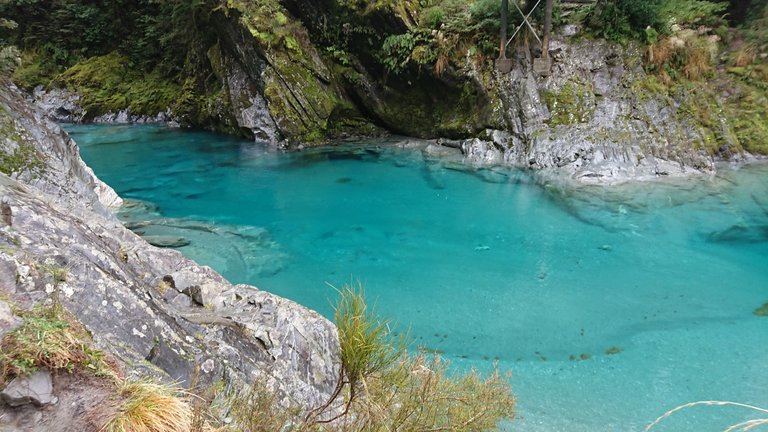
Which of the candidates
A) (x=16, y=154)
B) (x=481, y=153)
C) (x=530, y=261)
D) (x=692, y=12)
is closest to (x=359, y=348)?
(x=530, y=261)

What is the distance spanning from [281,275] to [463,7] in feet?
33.4

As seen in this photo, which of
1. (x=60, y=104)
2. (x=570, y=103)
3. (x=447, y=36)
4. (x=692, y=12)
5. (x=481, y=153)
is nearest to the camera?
(x=570, y=103)

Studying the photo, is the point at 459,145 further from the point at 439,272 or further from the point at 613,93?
the point at 439,272

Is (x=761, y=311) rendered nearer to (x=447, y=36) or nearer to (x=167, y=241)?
(x=167, y=241)

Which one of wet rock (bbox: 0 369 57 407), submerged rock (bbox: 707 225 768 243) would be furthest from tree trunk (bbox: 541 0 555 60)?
wet rock (bbox: 0 369 57 407)

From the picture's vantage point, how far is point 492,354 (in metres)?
5.37

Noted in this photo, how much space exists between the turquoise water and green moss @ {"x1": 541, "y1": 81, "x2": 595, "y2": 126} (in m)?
1.94

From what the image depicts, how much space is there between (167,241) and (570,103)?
32.6ft

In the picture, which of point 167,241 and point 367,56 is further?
point 367,56

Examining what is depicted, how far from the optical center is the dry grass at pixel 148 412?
187cm

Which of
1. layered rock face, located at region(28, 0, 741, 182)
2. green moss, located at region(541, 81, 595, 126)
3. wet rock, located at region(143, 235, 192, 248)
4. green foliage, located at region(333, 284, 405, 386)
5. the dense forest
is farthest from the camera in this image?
the dense forest

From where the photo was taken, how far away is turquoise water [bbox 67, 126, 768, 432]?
4883mm

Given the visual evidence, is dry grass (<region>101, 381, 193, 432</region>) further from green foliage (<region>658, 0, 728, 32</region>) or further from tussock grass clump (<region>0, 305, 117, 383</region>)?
green foliage (<region>658, 0, 728, 32</region>)

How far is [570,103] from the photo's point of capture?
12062mm
